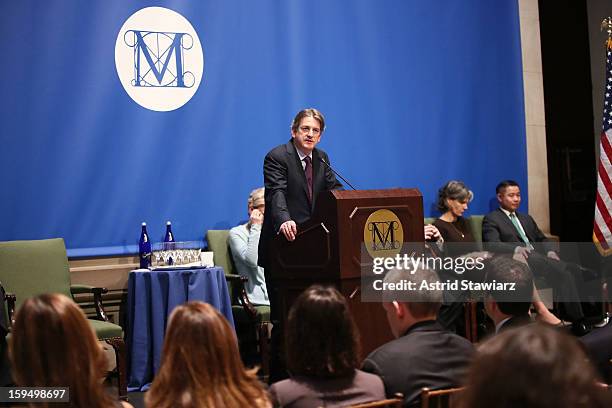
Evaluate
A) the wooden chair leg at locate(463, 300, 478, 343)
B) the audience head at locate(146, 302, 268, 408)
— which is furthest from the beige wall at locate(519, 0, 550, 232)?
the audience head at locate(146, 302, 268, 408)

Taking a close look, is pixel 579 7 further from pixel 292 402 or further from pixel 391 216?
pixel 292 402

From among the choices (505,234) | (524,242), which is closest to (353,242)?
(505,234)

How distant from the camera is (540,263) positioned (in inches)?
255

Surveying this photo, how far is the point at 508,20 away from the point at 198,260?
3.99 metres

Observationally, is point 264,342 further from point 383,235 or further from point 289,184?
point 383,235

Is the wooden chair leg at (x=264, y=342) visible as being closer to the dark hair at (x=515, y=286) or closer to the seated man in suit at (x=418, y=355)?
the dark hair at (x=515, y=286)

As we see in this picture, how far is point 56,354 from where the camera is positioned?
1.79 meters

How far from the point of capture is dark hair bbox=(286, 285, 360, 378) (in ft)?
7.43

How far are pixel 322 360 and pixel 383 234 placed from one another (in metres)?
1.89

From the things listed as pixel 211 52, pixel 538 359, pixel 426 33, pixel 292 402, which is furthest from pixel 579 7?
pixel 538 359

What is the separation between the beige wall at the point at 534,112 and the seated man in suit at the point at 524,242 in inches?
21.2

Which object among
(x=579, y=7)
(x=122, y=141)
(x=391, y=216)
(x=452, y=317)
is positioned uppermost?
(x=579, y=7)

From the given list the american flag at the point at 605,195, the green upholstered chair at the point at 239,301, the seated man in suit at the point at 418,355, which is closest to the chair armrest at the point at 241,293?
the green upholstered chair at the point at 239,301

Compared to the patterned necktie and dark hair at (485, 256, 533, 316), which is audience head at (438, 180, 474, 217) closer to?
the patterned necktie
